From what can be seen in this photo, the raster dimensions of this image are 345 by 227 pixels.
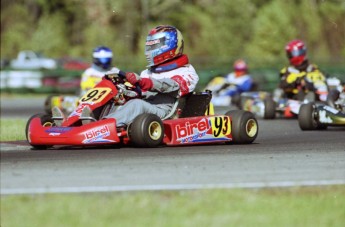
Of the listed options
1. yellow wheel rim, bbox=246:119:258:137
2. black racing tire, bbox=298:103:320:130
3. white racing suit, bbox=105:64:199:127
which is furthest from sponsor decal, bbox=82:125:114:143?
black racing tire, bbox=298:103:320:130

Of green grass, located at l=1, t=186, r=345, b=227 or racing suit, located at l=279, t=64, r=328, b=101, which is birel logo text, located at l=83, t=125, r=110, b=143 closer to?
green grass, located at l=1, t=186, r=345, b=227

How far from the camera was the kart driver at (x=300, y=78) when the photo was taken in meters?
15.4

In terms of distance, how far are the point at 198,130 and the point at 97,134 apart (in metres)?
1.19

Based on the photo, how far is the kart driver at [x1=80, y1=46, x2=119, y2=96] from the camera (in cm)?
1485

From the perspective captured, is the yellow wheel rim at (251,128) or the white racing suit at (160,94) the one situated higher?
the white racing suit at (160,94)

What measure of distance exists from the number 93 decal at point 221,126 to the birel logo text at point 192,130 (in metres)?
Result: 0.07

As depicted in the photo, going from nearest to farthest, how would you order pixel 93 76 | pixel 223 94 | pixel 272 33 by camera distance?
1. pixel 93 76
2. pixel 223 94
3. pixel 272 33

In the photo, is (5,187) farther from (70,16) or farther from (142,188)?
(70,16)

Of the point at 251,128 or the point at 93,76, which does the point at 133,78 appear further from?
the point at 93,76

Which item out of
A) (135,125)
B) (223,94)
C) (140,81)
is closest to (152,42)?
(140,81)

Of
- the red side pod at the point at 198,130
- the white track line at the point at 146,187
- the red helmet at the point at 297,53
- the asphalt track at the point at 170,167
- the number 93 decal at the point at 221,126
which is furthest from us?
the red helmet at the point at 297,53

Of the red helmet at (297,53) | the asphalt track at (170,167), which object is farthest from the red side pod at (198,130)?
the red helmet at (297,53)

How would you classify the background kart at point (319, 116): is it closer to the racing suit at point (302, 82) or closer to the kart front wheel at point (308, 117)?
the kart front wheel at point (308, 117)

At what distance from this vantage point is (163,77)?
9875mm
